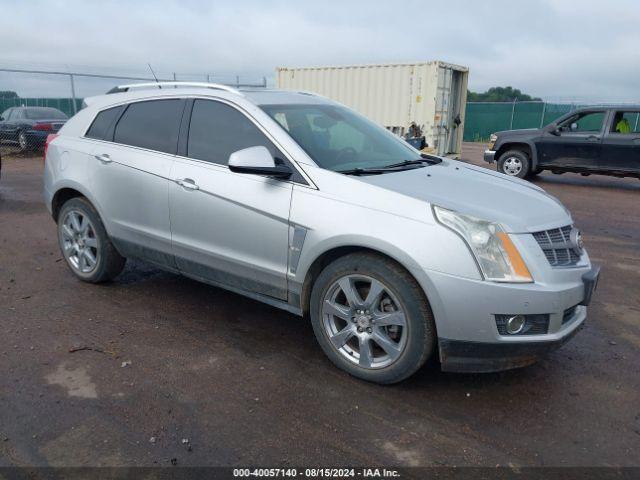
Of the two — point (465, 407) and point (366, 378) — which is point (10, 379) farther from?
point (465, 407)

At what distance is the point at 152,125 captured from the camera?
442 centimetres

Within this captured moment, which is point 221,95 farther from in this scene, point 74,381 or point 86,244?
point 74,381

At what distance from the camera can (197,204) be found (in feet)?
12.9

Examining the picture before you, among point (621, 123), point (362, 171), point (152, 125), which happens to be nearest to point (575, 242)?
point (362, 171)

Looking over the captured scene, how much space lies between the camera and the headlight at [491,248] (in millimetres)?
2943

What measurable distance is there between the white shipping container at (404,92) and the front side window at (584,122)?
346 cm

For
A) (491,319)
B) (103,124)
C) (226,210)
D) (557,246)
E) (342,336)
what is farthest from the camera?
(103,124)

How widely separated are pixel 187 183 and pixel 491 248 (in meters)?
2.16

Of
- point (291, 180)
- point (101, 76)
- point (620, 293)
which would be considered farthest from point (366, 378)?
point (101, 76)

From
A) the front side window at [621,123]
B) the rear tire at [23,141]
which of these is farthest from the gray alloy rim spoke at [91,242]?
the rear tire at [23,141]

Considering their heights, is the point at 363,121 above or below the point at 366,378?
above

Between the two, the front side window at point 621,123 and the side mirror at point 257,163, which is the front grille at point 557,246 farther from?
the front side window at point 621,123

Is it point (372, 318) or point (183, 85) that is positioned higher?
point (183, 85)

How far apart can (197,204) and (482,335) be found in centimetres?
212
